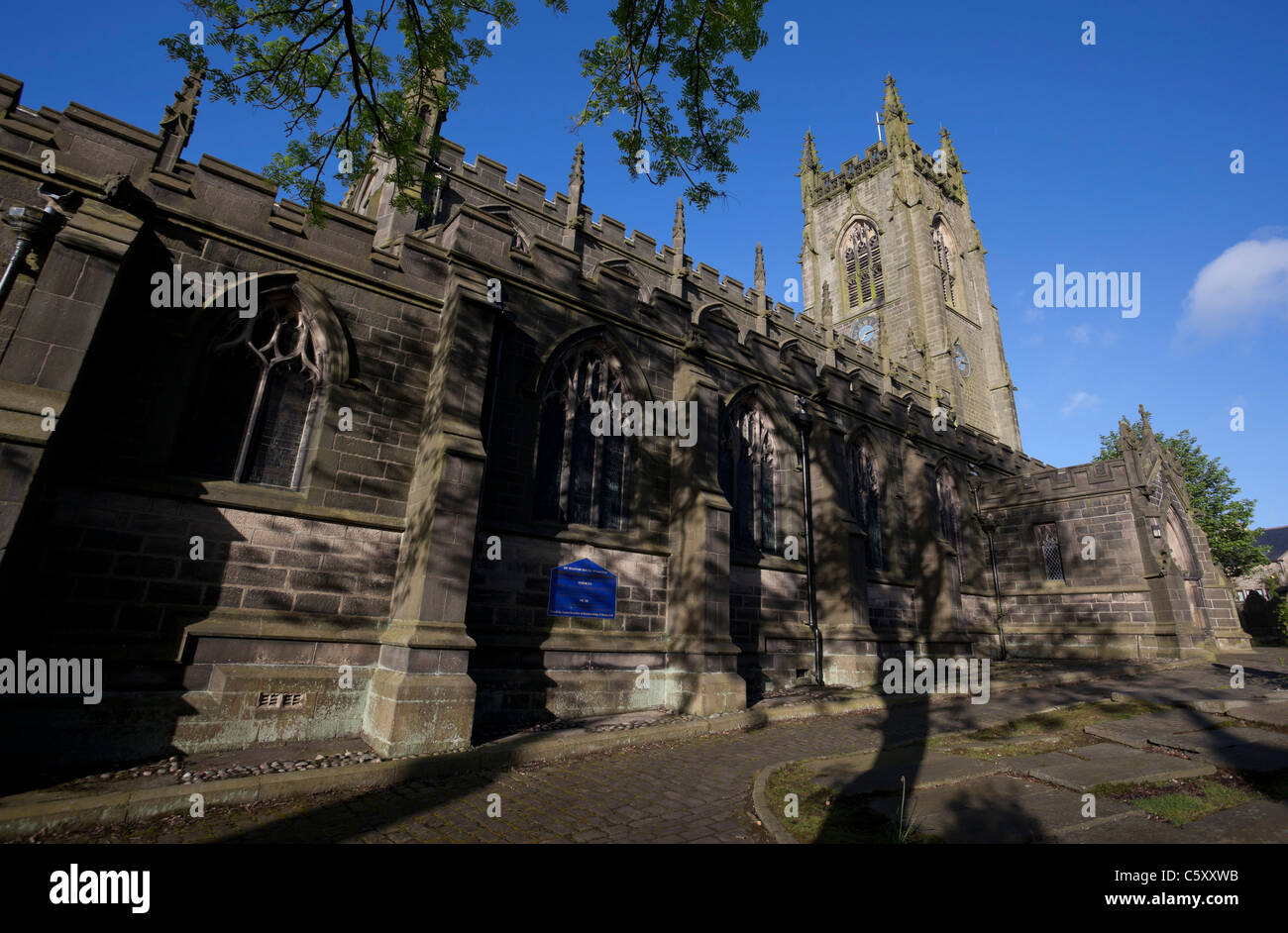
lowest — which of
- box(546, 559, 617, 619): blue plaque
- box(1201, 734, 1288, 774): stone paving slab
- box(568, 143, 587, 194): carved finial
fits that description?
box(1201, 734, 1288, 774): stone paving slab

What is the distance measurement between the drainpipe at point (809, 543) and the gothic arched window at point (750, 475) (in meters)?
0.93

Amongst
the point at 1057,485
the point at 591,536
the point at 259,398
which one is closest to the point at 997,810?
the point at 591,536

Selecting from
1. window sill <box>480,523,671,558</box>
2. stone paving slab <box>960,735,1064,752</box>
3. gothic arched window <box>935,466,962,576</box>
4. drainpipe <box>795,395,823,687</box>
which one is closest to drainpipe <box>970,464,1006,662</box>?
gothic arched window <box>935,466,962,576</box>

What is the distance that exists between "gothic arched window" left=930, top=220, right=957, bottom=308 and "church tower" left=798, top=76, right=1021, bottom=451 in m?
0.12

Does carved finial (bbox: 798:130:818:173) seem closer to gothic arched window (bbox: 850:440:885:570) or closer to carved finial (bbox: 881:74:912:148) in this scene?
carved finial (bbox: 881:74:912:148)

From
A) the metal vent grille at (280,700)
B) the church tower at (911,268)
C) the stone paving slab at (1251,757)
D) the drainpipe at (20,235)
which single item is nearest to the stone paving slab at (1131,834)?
the stone paving slab at (1251,757)

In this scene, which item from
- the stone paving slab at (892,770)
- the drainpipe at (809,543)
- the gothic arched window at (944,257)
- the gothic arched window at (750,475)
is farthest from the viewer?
the gothic arched window at (944,257)

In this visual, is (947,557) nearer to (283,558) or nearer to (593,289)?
(593,289)

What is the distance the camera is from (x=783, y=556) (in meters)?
13.8

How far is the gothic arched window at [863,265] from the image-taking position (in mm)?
43781

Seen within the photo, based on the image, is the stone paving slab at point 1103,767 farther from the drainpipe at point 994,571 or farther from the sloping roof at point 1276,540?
the sloping roof at point 1276,540

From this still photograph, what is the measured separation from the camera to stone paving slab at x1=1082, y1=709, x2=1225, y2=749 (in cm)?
700

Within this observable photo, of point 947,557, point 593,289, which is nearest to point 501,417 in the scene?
point 593,289
